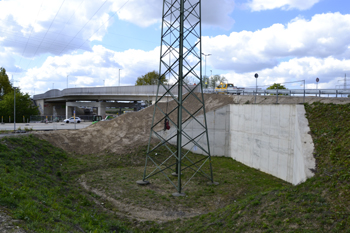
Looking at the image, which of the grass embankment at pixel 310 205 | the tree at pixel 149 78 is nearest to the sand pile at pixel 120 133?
the grass embankment at pixel 310 205

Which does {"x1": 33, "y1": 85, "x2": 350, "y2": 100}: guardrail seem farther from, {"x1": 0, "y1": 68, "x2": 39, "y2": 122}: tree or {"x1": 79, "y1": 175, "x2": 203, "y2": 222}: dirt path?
{"x1": 79, "y1": 175, "x2": 203, "y2": 222}: dirt path

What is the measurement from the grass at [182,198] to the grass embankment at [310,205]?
3 cm

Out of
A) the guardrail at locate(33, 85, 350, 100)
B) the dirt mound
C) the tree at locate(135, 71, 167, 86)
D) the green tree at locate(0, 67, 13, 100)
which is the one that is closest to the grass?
the dirt mound

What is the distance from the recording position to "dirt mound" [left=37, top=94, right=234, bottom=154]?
85.7 feet

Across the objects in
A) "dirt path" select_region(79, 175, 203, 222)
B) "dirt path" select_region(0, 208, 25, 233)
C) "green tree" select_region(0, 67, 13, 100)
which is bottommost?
"dirt path" select_region(79, 175, 203, 222)

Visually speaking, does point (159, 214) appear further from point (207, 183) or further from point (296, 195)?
point (296, 195)

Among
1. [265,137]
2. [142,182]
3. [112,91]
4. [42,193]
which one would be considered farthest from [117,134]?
[112,91]

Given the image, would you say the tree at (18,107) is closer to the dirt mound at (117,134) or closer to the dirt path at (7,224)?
the dirt mound at (117,134)

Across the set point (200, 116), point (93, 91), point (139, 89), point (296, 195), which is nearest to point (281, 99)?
point (200, 116)

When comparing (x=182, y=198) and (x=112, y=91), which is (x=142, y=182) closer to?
(x=182, y=198)

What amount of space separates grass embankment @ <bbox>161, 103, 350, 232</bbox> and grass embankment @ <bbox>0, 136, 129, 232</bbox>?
3.93 meters

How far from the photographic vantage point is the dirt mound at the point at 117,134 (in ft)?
85.7

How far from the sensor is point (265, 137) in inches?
784

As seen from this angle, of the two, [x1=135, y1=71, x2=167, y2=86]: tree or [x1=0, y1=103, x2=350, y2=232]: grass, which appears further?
[x1=135, y1=71, x2=167, y2=86]: tree
